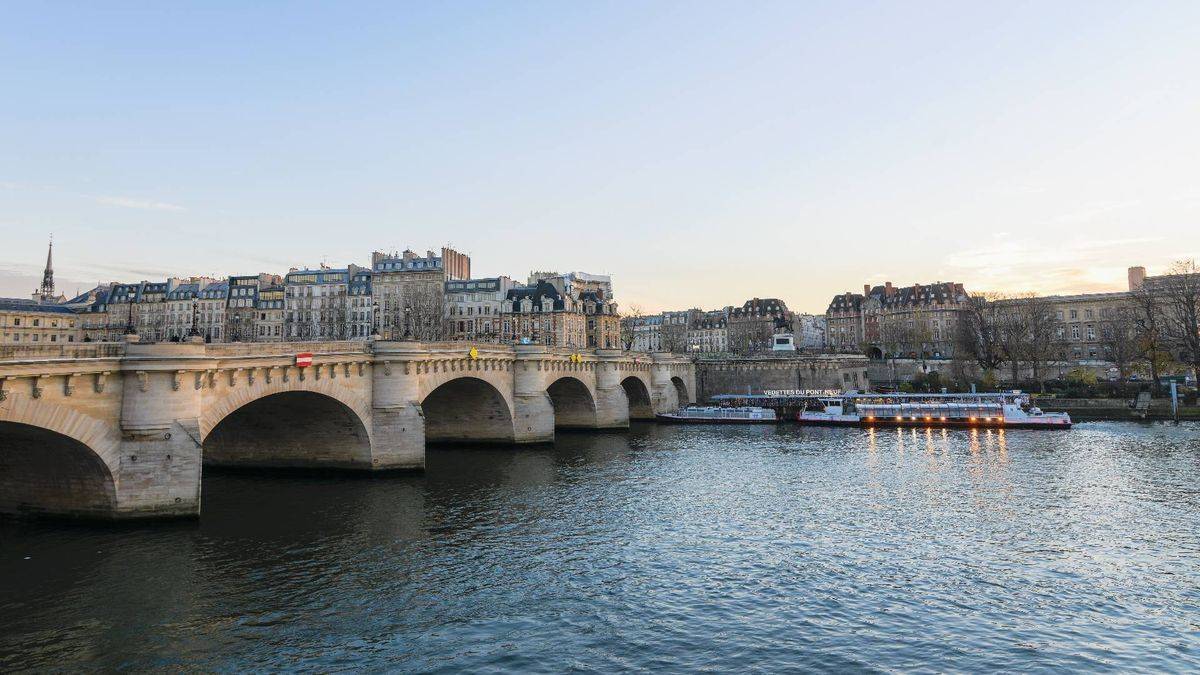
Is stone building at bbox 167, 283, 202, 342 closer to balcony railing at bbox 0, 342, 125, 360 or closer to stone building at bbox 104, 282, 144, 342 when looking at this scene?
stone building at bbox 104, 282, 144, 342

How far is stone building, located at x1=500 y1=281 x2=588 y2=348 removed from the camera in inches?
4766

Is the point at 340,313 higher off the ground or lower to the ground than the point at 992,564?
higher

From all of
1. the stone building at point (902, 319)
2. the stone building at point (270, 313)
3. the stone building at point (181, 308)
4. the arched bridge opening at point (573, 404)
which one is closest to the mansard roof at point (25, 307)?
the stone building at point (181, 308)

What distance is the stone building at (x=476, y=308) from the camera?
123875mm

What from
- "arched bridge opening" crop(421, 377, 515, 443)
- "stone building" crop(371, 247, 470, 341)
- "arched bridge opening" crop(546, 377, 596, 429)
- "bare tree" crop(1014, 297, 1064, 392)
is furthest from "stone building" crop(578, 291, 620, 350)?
"arched bridge opening" crop(421, 377, 515, 443)

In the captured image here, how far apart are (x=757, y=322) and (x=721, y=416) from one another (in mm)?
105137

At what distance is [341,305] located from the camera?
122m

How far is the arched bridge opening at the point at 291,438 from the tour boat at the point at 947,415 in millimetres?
56998

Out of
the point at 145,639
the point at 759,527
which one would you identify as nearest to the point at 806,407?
the point at 759,527

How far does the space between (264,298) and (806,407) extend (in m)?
94.5

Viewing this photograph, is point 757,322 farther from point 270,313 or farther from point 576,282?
point 270,313

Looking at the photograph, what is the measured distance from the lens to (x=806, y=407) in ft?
293

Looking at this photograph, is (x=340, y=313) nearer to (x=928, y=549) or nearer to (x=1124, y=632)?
(x=928, y=549)

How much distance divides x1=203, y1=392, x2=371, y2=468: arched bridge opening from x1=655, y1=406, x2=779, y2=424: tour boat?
166ft
